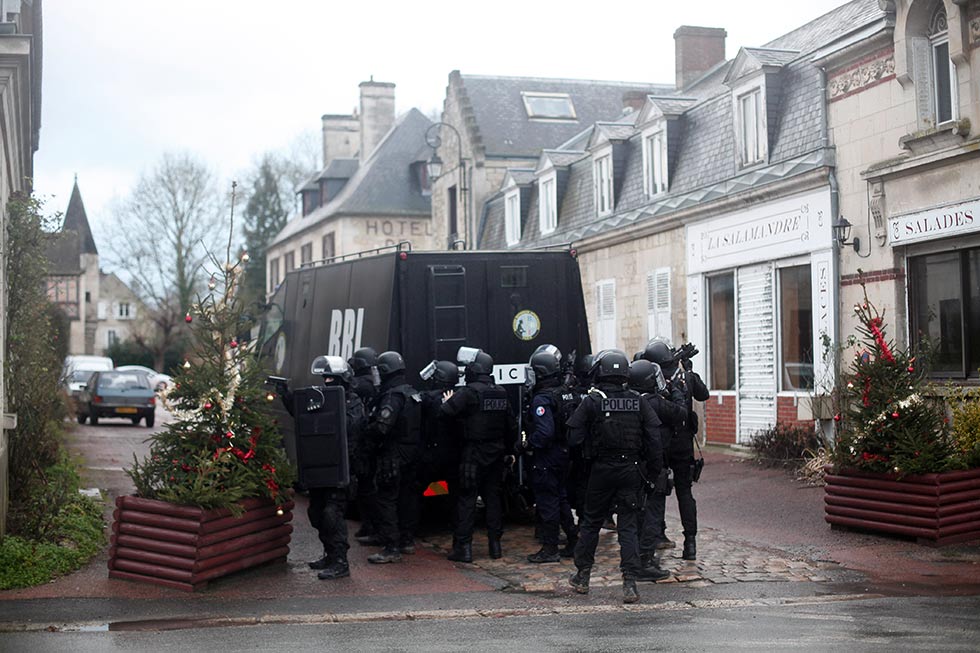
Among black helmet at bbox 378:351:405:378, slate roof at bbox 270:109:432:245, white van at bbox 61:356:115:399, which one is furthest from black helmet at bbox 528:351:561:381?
slate roof at bbox 270:109:432:245

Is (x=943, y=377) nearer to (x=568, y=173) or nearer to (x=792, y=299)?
(x=792, y=299)

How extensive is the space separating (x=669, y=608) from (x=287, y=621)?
2638 millimetres

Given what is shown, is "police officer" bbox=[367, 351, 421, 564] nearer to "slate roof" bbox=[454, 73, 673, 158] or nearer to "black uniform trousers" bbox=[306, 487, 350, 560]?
"black uniform trousers" bbox=[306, 487, 350, 560]

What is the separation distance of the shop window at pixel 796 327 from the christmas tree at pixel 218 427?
10.3 metres

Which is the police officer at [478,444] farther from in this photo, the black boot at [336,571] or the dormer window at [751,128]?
the dormer window at [751,128]

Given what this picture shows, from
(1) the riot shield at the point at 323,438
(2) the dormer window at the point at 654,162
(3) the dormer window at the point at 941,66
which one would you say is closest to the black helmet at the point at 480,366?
(1) the riot shield at the point at 323,438

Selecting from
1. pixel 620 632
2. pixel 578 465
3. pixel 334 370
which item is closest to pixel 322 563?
pixel 334 370

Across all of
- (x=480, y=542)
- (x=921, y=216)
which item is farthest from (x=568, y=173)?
(x=480, y=542)

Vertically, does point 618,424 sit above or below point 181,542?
above

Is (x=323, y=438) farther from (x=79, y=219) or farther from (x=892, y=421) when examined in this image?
(x=79, y=219)

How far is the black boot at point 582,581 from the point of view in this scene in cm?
899

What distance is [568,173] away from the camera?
91.4 ft

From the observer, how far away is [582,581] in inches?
356

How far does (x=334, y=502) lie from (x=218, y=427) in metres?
1.13
